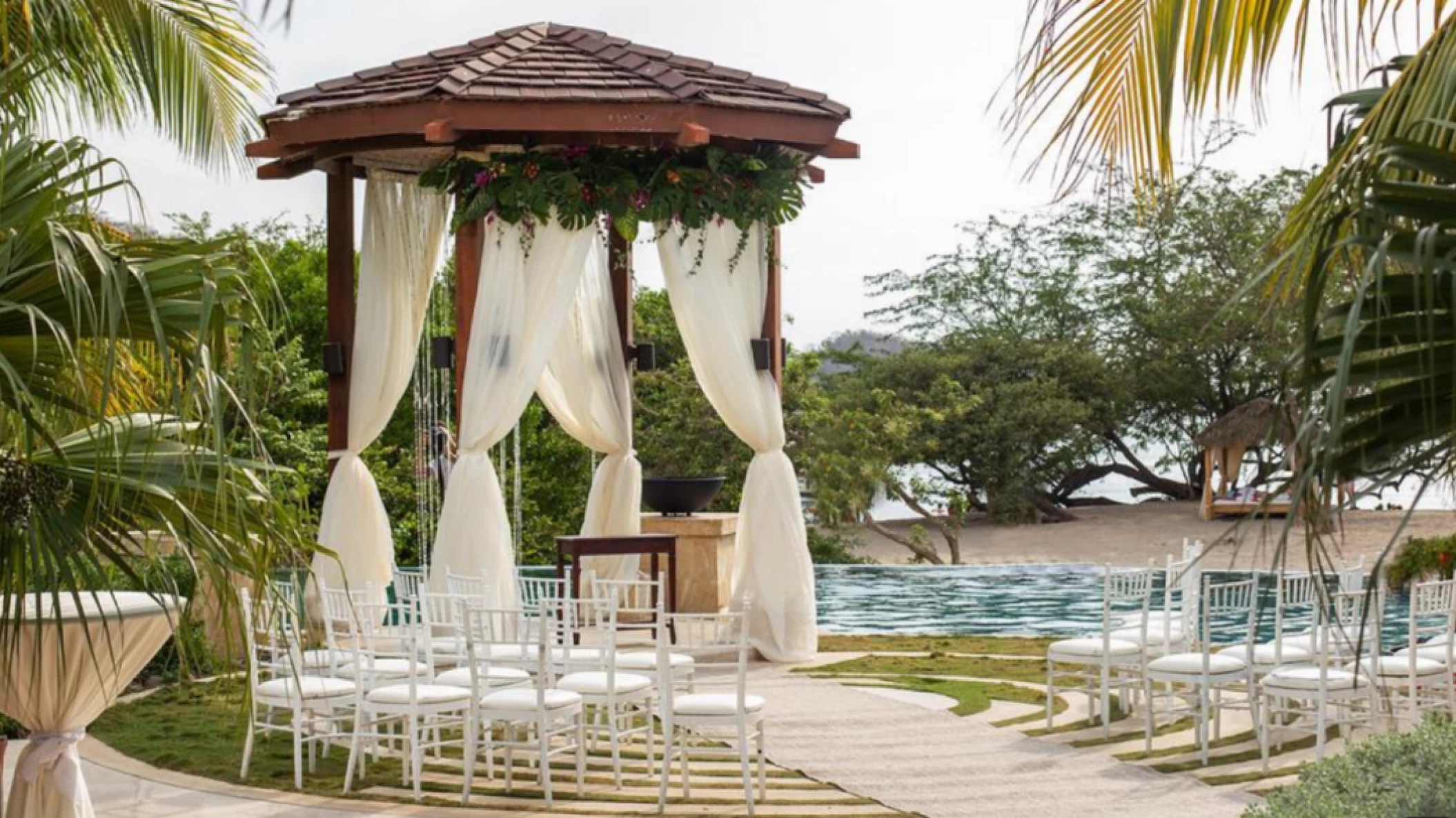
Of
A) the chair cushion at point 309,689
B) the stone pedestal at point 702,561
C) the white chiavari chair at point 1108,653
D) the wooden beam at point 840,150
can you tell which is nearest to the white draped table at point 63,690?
the chair cushion at point 309,689

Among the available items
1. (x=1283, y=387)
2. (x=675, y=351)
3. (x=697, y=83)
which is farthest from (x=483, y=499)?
(x=675, y=351)

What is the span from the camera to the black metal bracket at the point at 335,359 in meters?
10.9

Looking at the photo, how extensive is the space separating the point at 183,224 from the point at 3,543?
17.1m

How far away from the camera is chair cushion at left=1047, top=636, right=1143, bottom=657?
26.9 feet

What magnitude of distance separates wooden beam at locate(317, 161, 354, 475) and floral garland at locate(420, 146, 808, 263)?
0.85m

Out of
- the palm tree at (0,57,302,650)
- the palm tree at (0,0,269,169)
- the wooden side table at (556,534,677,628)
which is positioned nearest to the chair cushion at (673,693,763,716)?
the palm tree at (0,57,302,650)

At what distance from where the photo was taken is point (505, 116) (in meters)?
9.94

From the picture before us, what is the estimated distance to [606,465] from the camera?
38.7 ft

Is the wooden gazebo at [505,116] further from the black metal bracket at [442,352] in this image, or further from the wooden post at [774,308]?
the black metal bracket at [442,352]

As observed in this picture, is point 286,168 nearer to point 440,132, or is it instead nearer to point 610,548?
point 440,132

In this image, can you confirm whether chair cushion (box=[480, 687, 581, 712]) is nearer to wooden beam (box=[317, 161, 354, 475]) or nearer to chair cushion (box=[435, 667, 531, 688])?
chair cushion (box=[435, 667, 531, 688])

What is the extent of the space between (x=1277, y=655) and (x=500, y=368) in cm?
471

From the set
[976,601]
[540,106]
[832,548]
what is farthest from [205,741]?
[832,548]

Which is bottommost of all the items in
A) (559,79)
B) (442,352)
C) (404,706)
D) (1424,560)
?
(404,706)
